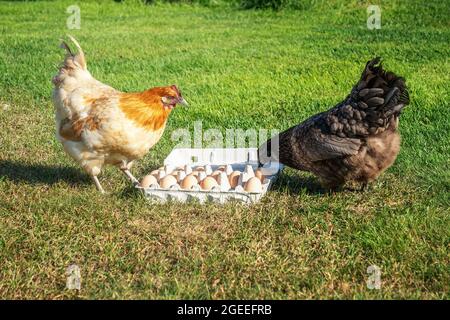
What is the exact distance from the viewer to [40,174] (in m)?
5.67

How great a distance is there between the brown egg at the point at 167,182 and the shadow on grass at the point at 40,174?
3.00 feet

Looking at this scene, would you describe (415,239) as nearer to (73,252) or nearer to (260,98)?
(73,252)

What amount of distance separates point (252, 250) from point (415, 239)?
1.16 metres

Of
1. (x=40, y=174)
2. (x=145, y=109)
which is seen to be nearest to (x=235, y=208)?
(x=145, y=109)

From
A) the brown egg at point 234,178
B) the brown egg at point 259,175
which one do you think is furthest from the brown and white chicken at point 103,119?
the brown egg at point 259,175

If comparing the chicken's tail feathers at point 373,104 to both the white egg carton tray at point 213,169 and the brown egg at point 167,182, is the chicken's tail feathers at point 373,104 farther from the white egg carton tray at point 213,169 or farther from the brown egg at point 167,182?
the brown egg at point 167,182

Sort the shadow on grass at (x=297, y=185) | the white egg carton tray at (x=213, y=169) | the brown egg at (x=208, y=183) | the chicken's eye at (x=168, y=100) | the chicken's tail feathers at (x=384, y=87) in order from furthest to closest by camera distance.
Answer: the shadow on grass at (x=297, y=185) → the chicken's eye at (x=168, y=100) → the brown egg at (x=208, y=183) → the white egg carton tray at (x=213, y=169) → the chicken's tail feathers at (x=384, y=87)

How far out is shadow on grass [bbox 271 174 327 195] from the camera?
520 cm

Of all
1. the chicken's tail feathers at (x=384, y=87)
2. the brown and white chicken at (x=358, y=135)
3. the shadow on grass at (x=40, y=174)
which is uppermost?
the chicken's tail feathers at (x=384, y=87)

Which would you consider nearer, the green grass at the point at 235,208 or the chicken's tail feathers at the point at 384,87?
the green grass at the point at 235,208

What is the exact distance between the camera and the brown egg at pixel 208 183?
16.1 feet

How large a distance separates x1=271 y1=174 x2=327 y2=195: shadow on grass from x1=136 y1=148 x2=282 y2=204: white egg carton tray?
0.08 metres

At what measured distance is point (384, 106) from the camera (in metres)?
4.60

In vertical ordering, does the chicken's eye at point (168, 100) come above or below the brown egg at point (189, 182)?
above
